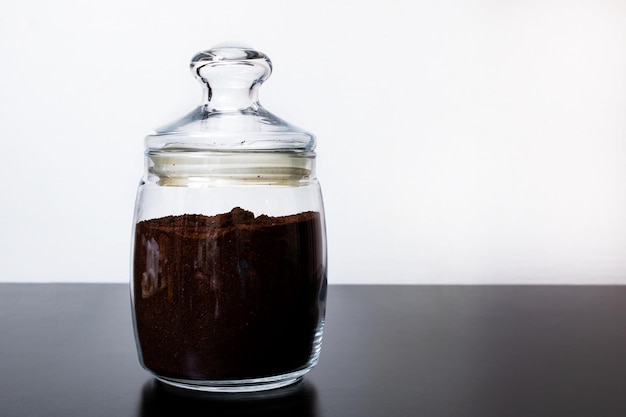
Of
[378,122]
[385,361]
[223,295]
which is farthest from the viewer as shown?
[378,122]

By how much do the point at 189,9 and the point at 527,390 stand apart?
0.92 metres

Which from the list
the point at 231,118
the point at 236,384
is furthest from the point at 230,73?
the point at 236,384

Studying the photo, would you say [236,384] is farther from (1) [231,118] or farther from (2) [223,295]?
(1) [231,118]

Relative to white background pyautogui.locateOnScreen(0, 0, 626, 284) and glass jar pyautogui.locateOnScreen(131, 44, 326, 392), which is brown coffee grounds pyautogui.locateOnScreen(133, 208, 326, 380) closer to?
glass jar pyautogui.locateOnScreen(131, 44, 326, 392)

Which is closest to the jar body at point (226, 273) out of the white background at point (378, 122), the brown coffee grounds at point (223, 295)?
the brown coffee grounds at point (223, 295)

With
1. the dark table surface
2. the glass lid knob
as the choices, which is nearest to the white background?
the dark table surface

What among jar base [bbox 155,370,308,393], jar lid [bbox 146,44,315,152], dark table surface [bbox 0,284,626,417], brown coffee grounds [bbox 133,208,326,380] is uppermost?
jar lid [bbox 146,44,315,152]

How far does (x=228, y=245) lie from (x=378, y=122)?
0.80 metres

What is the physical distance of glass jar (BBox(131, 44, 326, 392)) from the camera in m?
0.63

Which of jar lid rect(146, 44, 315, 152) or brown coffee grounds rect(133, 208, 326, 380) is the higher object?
jar lid rect(146, 44, 315, 152)

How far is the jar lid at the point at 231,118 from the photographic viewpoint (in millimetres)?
661

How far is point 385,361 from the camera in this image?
0.79 meters

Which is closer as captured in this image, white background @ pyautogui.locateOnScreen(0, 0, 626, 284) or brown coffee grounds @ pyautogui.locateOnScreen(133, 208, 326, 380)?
brown coffee grounds @ pyautogui.locateOnScreen(133, 208, 326, 380)

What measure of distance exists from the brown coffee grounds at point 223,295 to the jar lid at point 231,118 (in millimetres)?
62
